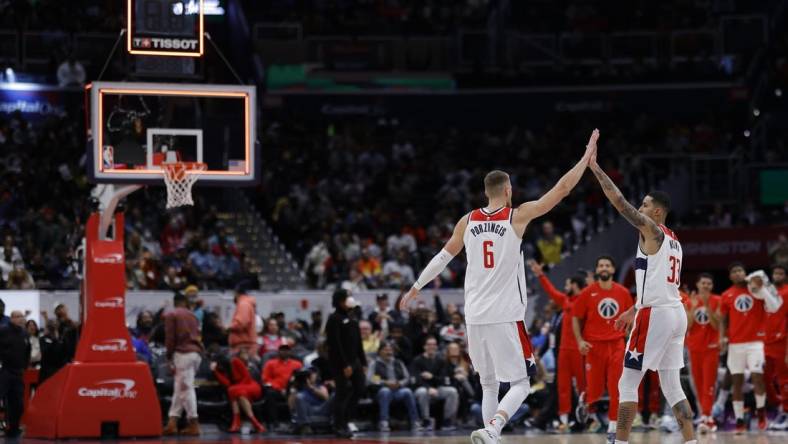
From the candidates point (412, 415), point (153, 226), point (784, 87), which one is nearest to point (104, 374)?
point (412, 415)

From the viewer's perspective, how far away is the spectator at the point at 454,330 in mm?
21328

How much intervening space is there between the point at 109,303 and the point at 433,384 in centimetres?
Result: 526

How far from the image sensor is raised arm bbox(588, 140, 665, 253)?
11.5 m

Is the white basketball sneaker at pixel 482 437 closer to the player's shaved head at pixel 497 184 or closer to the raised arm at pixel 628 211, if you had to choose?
the player's shaved head at pixel 497 184

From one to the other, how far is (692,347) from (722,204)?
14.9 m

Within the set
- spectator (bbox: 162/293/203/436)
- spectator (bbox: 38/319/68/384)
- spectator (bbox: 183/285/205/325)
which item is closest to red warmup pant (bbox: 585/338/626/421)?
spectator (bbox: 162/293/203/436)

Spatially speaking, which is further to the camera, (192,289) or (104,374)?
(192,289)

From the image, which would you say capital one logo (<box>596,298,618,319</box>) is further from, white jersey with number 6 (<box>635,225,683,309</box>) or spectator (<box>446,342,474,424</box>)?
white jersey with number 6 (<box>635,225,683,309</box>)

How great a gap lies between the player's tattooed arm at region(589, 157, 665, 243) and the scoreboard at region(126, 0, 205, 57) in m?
7.05

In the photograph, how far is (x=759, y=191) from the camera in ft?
108

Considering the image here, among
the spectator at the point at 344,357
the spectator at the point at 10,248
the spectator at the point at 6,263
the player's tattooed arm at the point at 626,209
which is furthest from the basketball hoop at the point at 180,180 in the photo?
the spectator at the point at 10,248

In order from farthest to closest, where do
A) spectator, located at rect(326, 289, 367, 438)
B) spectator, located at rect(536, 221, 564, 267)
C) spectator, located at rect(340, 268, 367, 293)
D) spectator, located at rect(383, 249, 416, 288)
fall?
1. spectator, located at rect(536, 221, 564, 267)
2. spectator, located at rect(383, 249, 416, 288)
3. spectator, located at rect(340, 268, 367, 293)
4. spectator, located at rect(326, 289, 367, 438)

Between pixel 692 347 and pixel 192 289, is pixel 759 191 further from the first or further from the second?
pixel 192 289

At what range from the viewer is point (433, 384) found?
1967cm
